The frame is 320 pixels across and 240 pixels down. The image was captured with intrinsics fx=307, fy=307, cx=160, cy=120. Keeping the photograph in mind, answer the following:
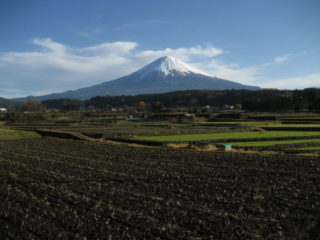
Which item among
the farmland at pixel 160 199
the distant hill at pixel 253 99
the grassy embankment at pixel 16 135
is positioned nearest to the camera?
the farmland at pixel 160 199

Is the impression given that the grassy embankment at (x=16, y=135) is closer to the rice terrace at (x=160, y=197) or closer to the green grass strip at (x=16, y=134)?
the green grass strip at (x=16, y=134)

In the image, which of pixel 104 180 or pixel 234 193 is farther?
pixel 104 180

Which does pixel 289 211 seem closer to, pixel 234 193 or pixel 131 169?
pixel 234 193

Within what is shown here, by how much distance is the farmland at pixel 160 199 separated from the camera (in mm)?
8109

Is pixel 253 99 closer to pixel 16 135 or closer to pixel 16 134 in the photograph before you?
pixel 16 134

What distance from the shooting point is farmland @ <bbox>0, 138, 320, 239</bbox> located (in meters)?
8.11

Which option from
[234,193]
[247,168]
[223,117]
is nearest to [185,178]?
[234,193]

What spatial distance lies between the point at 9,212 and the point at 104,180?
4703mm

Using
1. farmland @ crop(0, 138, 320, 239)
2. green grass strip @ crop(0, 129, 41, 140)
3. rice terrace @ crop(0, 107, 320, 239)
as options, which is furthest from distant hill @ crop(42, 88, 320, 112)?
farmland @ crop(0, 138, 320, 239)

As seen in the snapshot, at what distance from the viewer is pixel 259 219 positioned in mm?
8688

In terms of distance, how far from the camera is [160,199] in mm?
10602

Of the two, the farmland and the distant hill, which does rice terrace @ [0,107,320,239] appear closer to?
the farmland

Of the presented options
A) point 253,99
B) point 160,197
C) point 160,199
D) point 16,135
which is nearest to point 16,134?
point 16,135

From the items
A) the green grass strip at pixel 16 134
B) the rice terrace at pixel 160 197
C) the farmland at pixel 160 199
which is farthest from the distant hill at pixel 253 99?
the farmland at pixel 160 199
